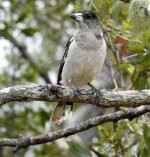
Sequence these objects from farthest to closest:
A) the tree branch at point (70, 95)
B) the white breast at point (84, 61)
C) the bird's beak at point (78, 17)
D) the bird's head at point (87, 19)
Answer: the bird's head at point (87, 19) → the bird's beak at point (78, 17) → the white breast at point (84, 61) → the tree branch at point (70, 95)

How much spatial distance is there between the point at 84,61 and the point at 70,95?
1.40 m

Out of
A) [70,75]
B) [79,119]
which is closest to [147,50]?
[70,75]

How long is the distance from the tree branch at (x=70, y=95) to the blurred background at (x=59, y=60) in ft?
1.22

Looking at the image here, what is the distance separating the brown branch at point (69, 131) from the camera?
3967 millimetres

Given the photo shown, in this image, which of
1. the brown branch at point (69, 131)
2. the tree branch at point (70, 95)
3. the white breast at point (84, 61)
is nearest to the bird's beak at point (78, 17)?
the white breast at point (84, 61)

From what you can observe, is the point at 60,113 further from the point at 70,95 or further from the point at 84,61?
the point at 70,95

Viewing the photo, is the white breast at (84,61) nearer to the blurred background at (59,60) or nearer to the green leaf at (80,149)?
the blurred background at (59,60)

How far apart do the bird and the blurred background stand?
0.14 metres

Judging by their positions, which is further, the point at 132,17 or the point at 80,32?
the point at 80,32

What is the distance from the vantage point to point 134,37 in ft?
→ 14.4

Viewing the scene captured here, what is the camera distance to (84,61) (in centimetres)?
529

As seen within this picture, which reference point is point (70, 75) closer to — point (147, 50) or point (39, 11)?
point (147, 50)

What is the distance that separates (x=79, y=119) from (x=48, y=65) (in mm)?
1382

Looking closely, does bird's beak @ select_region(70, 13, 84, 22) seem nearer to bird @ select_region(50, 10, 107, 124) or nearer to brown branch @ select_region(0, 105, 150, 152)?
bird @ select_region(50, 10, 107, 124)
